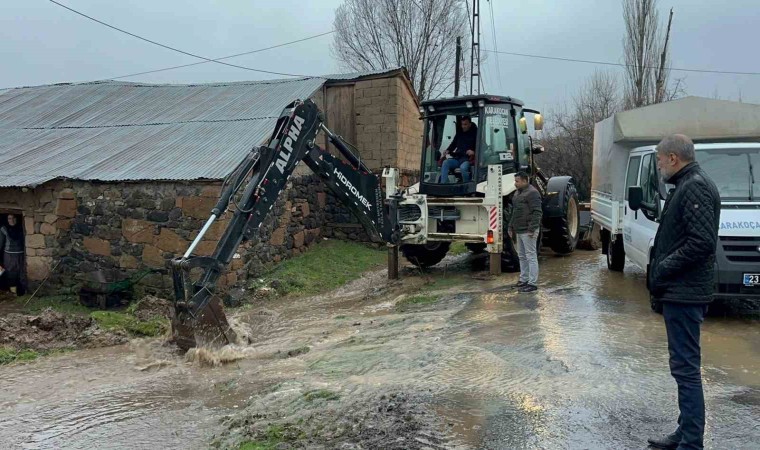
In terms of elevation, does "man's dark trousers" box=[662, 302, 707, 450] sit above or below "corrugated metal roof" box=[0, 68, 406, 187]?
below

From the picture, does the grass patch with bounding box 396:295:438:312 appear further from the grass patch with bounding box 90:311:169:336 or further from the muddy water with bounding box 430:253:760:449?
the grass patch with bounding box 90:311:169:336

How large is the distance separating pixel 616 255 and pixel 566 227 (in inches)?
69.0

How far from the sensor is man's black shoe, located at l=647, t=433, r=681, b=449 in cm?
389

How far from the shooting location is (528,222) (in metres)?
9.07

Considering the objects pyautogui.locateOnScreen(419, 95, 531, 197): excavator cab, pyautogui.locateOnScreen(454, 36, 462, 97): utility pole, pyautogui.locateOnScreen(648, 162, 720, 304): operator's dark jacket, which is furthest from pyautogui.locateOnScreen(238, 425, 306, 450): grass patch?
pyautogui.locateOnScreen(454, 36, 462, 97): utility pole

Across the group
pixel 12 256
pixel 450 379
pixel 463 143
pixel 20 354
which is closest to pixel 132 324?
pixel 20 354

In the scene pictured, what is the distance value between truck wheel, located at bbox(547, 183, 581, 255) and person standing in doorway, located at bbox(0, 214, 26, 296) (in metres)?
11.3

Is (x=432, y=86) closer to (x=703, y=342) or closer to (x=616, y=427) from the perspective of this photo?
(x=703, y=342)

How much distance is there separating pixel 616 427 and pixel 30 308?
11603 millimetres

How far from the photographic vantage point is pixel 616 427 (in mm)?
4301

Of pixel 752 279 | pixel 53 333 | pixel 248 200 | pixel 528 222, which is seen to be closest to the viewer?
pixel 752 279

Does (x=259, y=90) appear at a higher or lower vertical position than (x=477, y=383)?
higher

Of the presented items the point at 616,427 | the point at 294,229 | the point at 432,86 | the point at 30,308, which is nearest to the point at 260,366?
the point at 616,427

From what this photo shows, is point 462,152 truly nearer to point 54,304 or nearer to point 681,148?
point 681,148
